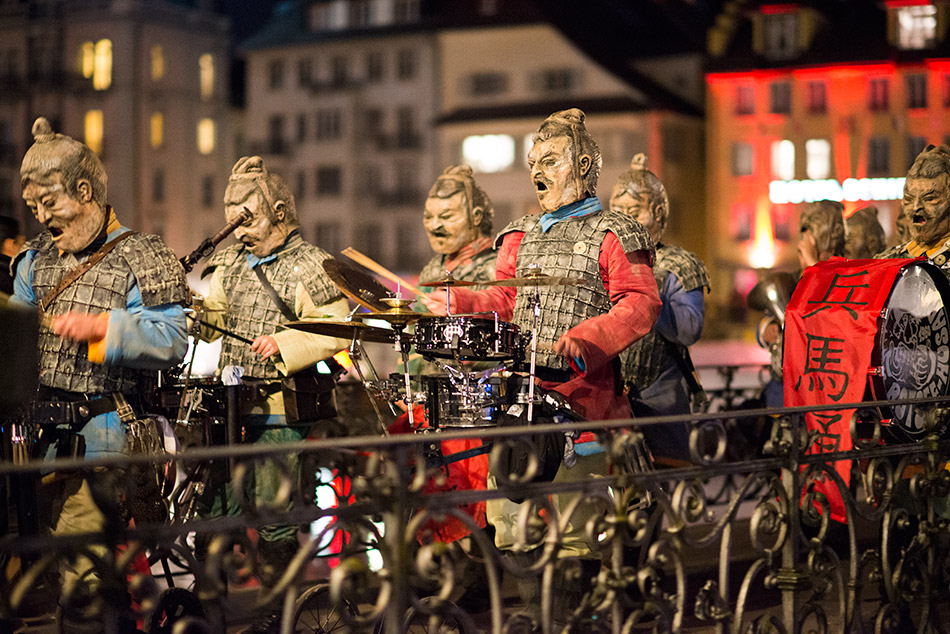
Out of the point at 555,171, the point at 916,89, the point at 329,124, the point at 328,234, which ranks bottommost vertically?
the point at 555,171

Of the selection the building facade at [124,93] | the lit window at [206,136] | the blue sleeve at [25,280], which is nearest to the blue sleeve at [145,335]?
the blue sleeve at [25,280]

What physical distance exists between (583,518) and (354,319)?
110 centimetres

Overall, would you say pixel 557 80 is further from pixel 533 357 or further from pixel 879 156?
pixel 533 357

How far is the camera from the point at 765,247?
38.2 metres

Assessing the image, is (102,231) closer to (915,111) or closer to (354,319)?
(354,319)

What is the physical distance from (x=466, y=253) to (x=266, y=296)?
4.63 feet

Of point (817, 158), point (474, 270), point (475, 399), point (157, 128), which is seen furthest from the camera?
point (157, 128)

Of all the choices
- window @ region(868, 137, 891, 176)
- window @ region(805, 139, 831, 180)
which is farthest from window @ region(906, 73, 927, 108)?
window @ region(805, 139, 831, 180)

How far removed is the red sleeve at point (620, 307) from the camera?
4.50 meters

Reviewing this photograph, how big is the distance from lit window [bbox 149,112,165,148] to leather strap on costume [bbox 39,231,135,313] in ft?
133

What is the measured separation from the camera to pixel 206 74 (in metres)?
45.3

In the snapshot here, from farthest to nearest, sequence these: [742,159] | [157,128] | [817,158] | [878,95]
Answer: [157,128] → [742,159] → [817,158] → [878,95]

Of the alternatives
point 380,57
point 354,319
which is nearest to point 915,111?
point 380,57

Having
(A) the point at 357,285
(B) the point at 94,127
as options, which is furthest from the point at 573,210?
(B) the point at 94,127
